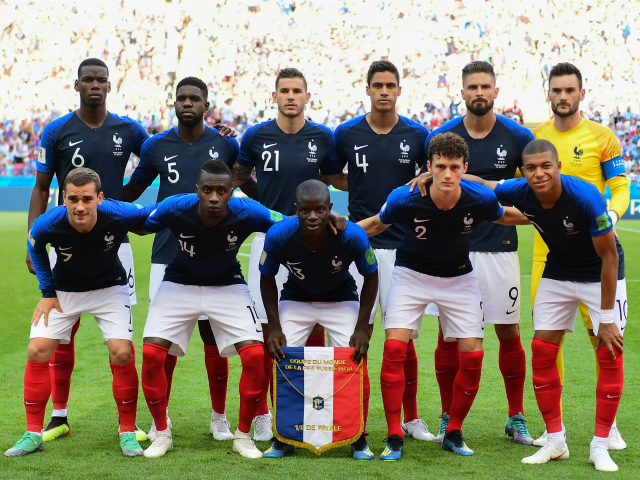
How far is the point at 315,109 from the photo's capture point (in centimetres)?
2823

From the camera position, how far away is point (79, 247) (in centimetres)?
455

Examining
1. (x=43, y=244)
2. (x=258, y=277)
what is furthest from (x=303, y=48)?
(x=43, y=244)

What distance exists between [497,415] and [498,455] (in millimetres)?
991

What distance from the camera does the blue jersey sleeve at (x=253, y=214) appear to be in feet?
15.1

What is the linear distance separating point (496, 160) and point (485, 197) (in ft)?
1.92

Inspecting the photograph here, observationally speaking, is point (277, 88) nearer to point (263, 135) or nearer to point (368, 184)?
point (263, 135)

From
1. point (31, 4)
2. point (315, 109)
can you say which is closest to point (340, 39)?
point (315, 109)

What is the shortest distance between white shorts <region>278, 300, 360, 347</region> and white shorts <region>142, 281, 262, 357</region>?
7.9 inches

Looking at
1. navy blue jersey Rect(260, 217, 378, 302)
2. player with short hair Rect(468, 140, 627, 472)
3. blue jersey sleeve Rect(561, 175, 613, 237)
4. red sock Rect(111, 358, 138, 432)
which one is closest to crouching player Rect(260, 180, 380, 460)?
navy blue jersey Rect(260, 217, 378, 302)

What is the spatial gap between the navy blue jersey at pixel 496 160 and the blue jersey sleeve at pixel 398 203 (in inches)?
27.2

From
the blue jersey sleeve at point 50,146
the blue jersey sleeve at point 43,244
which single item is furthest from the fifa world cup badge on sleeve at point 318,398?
the blue jersey sleeve at point 50,146

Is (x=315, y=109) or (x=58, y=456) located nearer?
(x=58, y=456)

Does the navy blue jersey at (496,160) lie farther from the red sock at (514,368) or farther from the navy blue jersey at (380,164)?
the red sock at (514,368)

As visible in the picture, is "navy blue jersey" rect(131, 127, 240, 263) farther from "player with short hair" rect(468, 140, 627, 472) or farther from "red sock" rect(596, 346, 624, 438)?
"red sock" rect(596, 346, 624, 438)
